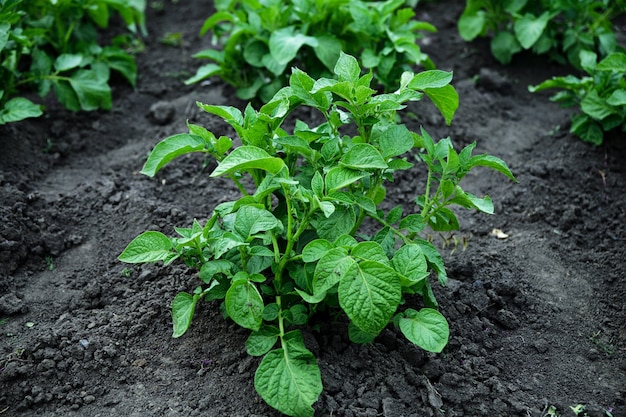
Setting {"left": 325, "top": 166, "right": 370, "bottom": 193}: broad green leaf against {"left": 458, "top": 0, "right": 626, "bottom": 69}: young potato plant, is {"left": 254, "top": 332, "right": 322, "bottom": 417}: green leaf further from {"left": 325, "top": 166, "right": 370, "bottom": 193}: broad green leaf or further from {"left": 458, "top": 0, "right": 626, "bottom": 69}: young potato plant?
{"left": 458, "top": 0, "right": 626, "bottom": 69}: young potato plant

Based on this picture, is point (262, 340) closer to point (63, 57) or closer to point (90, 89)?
point (90, 89)

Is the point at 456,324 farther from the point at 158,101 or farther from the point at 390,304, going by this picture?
the point at 158,101

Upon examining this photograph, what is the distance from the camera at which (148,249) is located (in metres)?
2.53

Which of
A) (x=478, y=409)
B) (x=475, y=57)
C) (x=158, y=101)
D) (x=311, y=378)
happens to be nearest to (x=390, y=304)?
(x=311, y=378)

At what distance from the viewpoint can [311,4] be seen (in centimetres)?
404

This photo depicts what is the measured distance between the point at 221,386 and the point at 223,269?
0.45 m

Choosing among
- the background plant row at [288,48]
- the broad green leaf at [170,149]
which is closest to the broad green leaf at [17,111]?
the background plant row at [288,48]

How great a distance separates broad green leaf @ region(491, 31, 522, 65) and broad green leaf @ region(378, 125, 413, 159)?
8.12ft

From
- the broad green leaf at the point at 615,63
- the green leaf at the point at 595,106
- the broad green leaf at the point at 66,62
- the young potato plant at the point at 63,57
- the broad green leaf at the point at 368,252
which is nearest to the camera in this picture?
the broad green leaf at the point at 368,252

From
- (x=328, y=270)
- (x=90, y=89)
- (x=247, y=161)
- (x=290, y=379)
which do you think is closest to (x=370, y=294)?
(x=328, y=270)

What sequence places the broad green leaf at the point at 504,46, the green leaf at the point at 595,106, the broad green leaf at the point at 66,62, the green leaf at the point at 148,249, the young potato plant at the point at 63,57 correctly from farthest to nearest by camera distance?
the broad green leaf at the point at 504,46, the broad green leaf at the point at 66,62, the young potato plant at the point at 63,57, the green leaf at the point at 595,106, the green leaf at the point at 148,249

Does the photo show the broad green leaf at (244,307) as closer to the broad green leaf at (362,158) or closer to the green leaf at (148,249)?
the green leaf at (148,249)

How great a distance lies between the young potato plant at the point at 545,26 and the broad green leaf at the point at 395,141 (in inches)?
89.0

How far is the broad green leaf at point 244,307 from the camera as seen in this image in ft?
7.81
